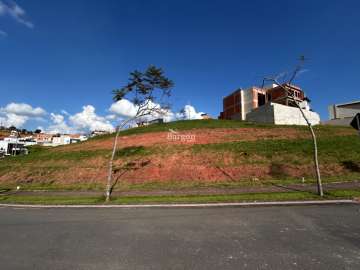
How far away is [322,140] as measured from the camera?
2273cm

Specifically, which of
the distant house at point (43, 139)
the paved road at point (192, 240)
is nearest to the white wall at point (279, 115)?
the paved road at point (192, 240)

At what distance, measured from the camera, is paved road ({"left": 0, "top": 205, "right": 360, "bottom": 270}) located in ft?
13.7

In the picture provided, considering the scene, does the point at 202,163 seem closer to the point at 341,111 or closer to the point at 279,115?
the point at 279,115

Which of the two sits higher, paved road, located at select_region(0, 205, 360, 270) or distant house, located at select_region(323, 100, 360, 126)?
distant house, located at select_region(323, 100, 360, 126)

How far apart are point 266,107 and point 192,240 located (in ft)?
140

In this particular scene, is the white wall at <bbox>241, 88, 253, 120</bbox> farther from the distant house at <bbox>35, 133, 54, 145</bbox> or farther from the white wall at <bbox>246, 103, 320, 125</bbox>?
the distant house at <bbox>35, 133, 54, 145</bbox>

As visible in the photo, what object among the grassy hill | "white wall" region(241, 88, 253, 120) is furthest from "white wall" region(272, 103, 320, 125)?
"white wall" region(241, 88, 253, 120)

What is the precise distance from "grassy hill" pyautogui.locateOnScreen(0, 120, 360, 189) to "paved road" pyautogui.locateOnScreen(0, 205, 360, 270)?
7589 mm

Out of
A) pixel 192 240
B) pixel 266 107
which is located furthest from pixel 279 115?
pixel 192 240

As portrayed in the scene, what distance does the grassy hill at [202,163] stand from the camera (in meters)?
16.6

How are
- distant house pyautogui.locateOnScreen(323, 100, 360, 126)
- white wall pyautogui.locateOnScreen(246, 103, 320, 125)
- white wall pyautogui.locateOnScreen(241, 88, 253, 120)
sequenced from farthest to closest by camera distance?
white wall pyautogui.locateOnScreen(241, 88, 253, 120) → distant house pyautogui.locateOnScreen(323, 100, 360, 126) → white wall pyautogui.locateOnScreen(246, 103, 320, 125)

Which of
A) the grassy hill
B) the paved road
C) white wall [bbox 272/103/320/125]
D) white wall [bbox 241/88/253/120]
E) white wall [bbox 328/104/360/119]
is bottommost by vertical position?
the paved road

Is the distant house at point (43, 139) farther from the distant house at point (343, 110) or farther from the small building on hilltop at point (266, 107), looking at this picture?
the distant house at point (343, 110)

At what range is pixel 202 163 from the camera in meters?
20.2
